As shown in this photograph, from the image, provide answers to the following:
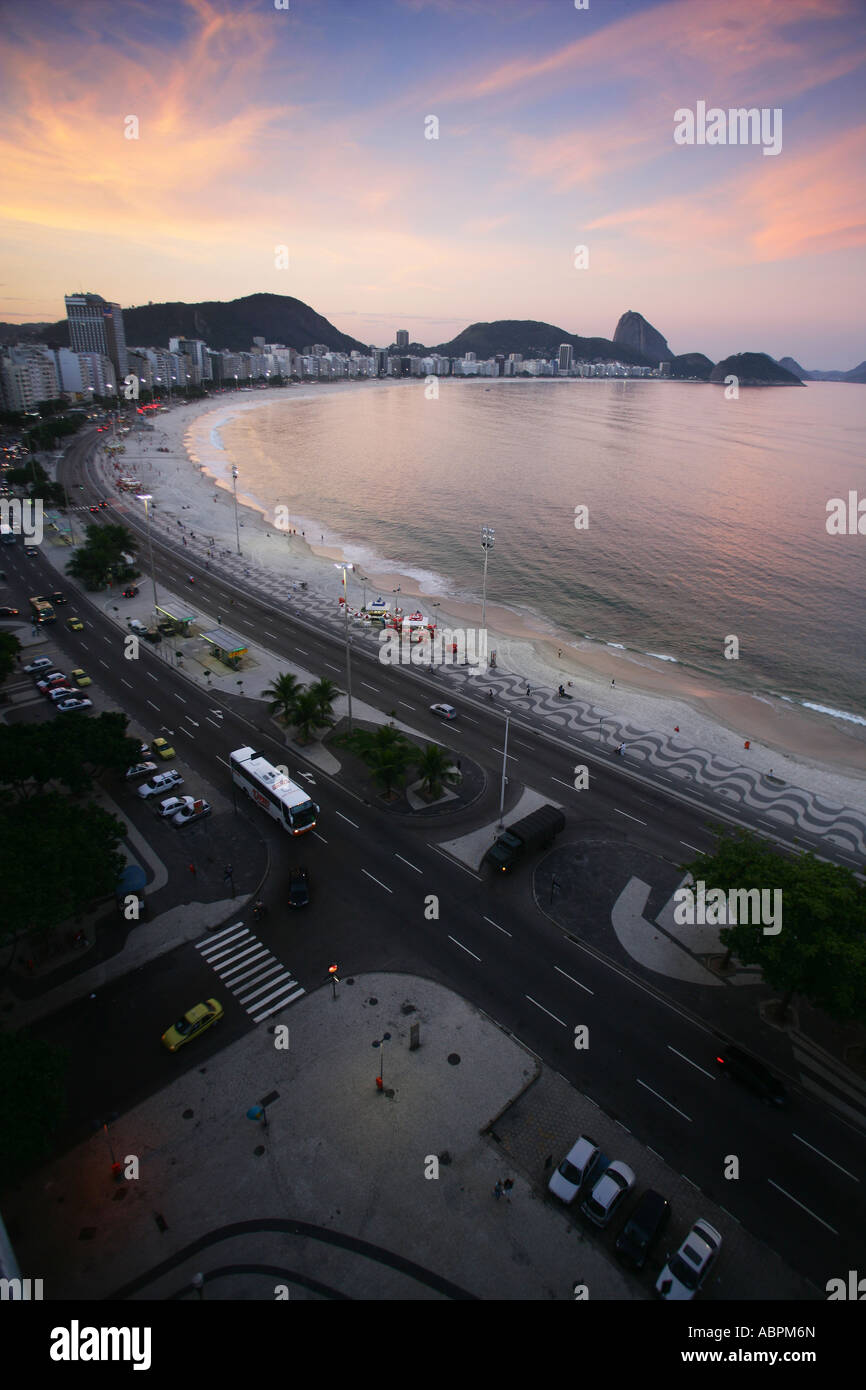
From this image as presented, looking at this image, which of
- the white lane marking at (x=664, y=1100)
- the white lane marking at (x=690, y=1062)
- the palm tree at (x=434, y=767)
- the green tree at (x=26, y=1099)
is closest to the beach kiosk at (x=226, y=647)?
the palm tree at (x=434, y=767)

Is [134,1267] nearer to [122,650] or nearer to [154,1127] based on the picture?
[154,1127]

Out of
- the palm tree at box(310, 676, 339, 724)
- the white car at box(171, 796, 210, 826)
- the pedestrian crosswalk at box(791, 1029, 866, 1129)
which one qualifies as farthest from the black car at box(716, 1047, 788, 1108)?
the palm tree at box(310, 676, 339, 724)

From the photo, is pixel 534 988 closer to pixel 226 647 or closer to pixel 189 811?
pixel 189 811

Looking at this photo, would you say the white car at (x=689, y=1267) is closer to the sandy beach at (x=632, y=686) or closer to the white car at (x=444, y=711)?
the sandy beach at (x=632, y=686)

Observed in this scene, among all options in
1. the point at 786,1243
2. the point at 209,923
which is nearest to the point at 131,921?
the point at 209,923

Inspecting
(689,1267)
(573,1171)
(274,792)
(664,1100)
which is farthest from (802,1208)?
(274,792)
